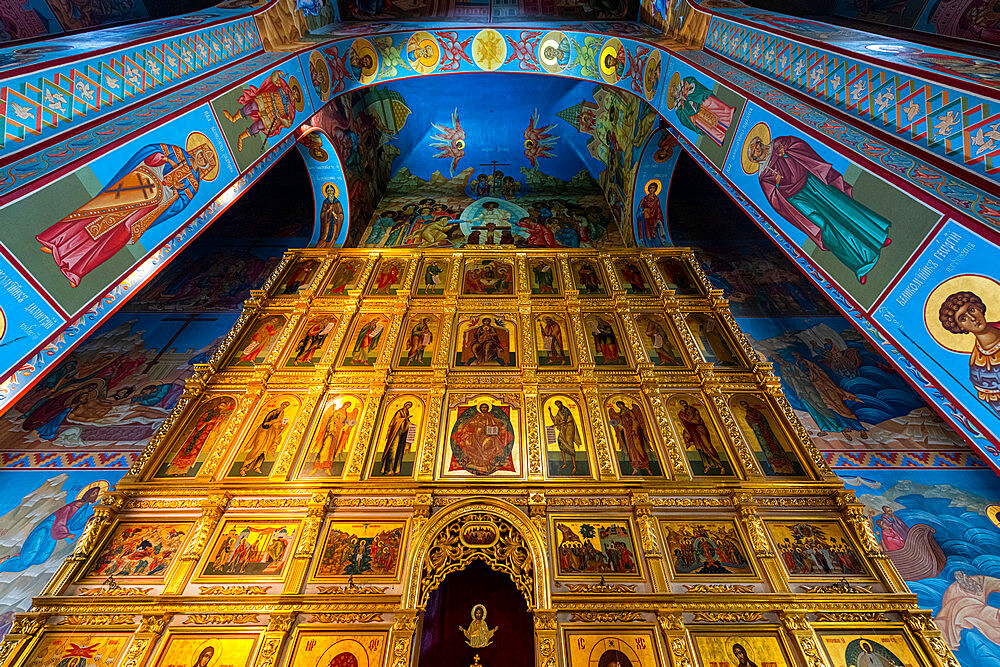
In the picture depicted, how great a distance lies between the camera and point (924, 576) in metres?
5.88

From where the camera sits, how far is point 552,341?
326 inches

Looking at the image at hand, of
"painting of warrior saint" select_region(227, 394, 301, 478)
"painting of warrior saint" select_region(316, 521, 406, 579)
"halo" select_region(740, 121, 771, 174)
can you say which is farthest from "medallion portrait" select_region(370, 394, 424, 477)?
"halo" select_region(740, 121, 771, 174)

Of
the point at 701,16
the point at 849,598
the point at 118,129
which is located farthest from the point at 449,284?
the point at 849,598

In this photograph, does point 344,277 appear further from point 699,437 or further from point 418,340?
point 699,437

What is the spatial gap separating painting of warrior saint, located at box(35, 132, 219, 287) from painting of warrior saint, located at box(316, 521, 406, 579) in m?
3.97

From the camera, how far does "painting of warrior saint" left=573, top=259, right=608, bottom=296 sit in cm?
933

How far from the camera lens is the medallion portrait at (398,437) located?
6.36m

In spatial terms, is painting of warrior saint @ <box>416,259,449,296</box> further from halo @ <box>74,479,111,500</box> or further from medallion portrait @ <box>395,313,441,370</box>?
halo @ <box>74,479,111,500</box>

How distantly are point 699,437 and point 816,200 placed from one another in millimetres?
3494

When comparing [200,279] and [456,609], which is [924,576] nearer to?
[456,609]

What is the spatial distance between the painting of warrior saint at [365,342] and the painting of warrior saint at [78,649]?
439 cm

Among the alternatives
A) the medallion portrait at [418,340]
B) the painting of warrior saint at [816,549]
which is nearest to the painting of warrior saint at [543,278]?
the medallion portrait at [418,340]

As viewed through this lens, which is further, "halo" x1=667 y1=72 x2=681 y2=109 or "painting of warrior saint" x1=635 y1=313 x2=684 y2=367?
"halo" x1=667 y1=72 x2=681 y2=109

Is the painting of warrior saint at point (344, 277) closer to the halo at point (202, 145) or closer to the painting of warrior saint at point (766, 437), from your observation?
the halo at point (202, 145)
